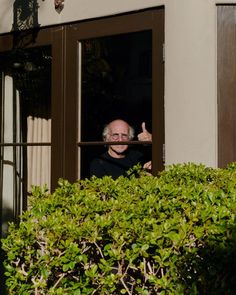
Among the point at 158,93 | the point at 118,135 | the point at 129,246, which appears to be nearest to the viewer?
the point at 129,246

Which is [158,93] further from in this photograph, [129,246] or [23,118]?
[129,246]

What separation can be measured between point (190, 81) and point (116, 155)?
101 cm

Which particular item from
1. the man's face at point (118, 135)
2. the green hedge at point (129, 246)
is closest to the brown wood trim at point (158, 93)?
the man's face at point (118, 135)

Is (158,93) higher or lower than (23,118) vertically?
higher

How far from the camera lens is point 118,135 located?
5.48 metres

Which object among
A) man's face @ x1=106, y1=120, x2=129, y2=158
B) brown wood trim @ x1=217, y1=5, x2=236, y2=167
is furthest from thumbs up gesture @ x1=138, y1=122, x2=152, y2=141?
brown wood trim @ x1=217, y1=5, x2=236, y2=167

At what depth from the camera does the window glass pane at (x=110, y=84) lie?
538 centimetres

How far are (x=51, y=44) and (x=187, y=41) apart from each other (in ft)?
4.71

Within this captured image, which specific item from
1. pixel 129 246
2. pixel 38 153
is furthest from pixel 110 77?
pixel 129 246

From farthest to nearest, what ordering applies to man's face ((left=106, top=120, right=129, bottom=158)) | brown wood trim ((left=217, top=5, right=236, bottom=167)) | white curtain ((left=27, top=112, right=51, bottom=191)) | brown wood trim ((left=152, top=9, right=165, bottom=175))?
white curtain ((left=27, top=112, right=51, bottom=191))
man's face ((left=106, top=120, right=129, bottom=158))
brown wood trim ((left=152, top=9, right=165, bottom=175))
brown wood trim ((left=217, top=5, right=236, bottom=167))

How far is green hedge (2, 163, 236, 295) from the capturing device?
8.71 feet

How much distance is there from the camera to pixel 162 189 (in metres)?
3.44

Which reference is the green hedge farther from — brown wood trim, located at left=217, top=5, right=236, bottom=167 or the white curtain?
the white curtain

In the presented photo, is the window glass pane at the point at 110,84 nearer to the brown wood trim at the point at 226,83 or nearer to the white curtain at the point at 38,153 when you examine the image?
the white curtain at the point at 38,153
